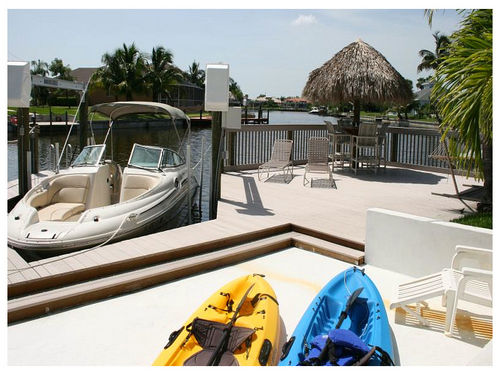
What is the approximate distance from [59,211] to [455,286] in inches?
235

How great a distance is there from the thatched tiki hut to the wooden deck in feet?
8.65

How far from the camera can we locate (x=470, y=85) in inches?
220

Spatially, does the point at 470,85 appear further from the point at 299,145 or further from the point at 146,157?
the point at 299,145

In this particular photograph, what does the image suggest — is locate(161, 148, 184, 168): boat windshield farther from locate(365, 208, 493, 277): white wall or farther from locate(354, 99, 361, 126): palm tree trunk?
locate(354, 99, 361, 126): palm tree trunk

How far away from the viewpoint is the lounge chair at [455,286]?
418cm

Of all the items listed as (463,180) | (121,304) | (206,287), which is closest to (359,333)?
(206,287)

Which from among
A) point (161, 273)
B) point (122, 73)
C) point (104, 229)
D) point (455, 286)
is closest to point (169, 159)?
point (104, 229)

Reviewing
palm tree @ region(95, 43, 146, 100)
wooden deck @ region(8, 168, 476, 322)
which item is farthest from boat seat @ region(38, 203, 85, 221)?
palm tree @ region(95, 43, 146, 100)

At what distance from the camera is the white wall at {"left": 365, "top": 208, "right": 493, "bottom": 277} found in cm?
517

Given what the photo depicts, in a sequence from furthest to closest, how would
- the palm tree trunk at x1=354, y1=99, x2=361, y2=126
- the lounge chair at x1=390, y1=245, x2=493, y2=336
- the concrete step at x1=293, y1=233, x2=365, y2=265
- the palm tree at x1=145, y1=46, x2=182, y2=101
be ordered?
the palm tree at x1=145, y1=46, x2=182, y2=101 → the palm tree trunk at x1=354, y1=99, x2=361, y2=126 → the concrete step at x1=293, y1=233, x2=365, y2=265 → the lounge chair at x1=390, y1=245, x2=493, y2=336

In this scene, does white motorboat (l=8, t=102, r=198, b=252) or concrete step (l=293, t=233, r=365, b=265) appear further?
white motorboat (l=8, t=102, r=198, b=252)

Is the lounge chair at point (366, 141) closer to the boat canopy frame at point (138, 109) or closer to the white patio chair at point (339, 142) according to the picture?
the white patio chair at point (339, 142)

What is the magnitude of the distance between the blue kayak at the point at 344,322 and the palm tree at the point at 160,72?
42582 mm

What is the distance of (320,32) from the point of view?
11445 mm
